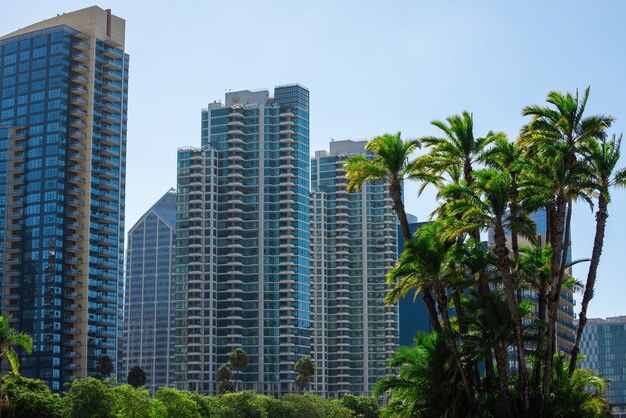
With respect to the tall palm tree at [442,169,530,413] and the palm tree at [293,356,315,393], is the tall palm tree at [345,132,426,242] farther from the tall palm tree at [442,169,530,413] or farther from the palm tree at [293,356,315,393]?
the palm tree at [293,356,315,393]

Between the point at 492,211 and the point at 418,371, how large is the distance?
31.5ft

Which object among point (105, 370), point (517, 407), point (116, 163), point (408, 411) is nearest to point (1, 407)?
point (408, 411)

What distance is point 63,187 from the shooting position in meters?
172

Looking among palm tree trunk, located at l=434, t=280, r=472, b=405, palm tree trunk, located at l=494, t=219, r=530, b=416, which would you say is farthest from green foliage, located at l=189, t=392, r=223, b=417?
palm tree trunk, located at l=494, t=219, r=530, b=416

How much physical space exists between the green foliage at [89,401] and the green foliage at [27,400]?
1.30m

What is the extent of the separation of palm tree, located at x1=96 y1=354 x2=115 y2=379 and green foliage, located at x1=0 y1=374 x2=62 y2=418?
265 ft

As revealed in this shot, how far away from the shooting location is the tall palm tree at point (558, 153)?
167 ft

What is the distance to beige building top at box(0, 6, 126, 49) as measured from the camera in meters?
181

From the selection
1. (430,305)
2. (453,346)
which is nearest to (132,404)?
(430,305)

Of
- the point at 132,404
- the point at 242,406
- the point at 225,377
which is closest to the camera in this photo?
the point at 132,404

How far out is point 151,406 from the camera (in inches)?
3546

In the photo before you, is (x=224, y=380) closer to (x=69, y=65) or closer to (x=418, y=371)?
(x=69, y=65)

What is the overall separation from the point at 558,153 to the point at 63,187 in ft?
440

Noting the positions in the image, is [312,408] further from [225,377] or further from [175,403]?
[225,377]
